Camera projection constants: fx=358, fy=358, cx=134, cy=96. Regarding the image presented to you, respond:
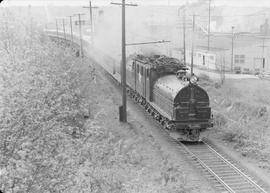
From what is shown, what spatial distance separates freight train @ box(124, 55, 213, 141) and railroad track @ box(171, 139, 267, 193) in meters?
0.98

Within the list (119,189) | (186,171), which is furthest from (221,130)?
(119,189)

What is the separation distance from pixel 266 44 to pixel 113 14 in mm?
20575

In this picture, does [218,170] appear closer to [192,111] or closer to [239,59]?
[192,111]

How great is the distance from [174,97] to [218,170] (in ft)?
15.0

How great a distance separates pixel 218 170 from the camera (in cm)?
1548

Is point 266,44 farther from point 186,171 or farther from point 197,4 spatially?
point 197,4

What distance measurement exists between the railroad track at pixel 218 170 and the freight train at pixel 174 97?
3.22 ft

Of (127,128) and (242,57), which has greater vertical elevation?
(242,57)

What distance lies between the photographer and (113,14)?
47.5m

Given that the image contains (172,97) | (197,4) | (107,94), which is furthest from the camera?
(197,4)

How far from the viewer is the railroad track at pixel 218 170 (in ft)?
45.5

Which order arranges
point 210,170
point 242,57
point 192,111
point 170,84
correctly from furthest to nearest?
point 242,57 < point 170,84 < point 192,111 < point 210,170

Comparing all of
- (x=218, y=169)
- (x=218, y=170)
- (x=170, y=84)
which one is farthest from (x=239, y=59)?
(x=218, y=170)

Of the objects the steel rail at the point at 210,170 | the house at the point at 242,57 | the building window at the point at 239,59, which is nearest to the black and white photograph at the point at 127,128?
the steel rail at the point at 210,170
